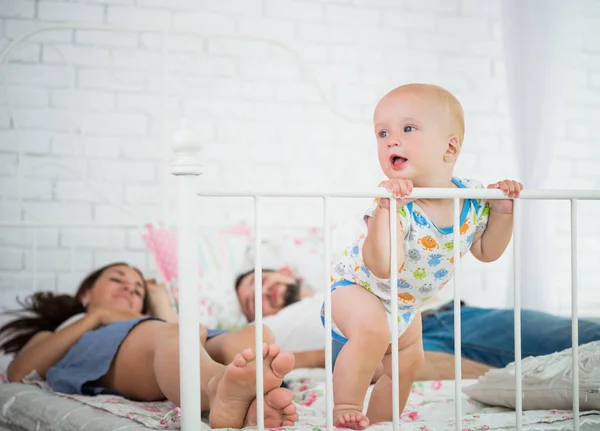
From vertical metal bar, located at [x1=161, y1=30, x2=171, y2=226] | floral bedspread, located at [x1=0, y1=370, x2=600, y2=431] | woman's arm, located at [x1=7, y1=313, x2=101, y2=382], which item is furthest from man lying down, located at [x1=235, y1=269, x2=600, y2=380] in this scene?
woman's arm, located at [x1=7, y1=313, x2=101, y2=382]

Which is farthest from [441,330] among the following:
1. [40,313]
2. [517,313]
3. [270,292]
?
[40,313]

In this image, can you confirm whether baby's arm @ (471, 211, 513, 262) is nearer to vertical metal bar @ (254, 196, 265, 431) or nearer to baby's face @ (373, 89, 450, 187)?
baby's face @ (373, 89, 450, 187)

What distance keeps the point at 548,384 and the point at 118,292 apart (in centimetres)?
123

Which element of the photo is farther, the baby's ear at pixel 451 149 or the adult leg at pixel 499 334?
the adult leg at pixel 499 334

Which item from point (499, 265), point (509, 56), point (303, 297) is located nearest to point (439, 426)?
point (303, 297)

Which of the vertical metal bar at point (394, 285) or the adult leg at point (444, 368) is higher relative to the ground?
the vertical metal bar at point (394, 285)

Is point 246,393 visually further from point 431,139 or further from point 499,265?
point 499,265

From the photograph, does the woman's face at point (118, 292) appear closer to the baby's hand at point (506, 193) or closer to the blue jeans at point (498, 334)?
the blue jeans at point (498, 334)

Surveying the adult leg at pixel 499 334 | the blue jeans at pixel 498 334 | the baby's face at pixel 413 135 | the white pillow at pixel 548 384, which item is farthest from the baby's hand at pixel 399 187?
the adult leg at pixel 499 334

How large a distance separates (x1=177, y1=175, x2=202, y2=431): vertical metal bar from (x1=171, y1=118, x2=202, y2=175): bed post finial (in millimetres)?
14

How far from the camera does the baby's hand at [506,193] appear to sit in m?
1.30

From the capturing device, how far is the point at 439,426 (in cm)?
136

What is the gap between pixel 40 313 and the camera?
7.16 ft

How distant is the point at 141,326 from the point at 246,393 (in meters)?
0.53
